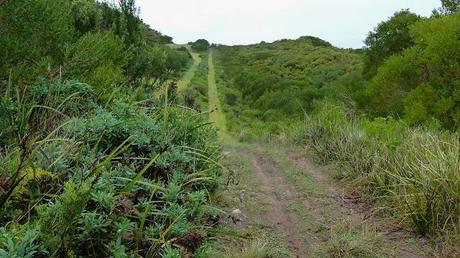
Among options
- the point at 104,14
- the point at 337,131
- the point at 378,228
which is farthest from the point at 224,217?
the point at 104,14

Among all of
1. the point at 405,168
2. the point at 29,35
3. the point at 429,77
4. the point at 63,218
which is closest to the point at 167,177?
the point at 63,218

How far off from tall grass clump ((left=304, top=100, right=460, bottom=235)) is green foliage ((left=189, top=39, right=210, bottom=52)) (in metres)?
63.8

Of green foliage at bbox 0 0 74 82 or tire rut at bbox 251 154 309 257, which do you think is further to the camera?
green foliage at bbox 0 0 74 82

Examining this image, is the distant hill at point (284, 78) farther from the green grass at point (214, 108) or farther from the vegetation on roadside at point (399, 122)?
the green grass at point (214, 108)

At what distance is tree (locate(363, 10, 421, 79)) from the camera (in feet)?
59.4

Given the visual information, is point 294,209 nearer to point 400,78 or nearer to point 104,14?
point 104,14

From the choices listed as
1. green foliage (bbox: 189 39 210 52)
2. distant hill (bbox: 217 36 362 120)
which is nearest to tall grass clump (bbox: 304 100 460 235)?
distant hill (bbox: 217 36 362 120)

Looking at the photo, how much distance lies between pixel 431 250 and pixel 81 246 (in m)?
3.16

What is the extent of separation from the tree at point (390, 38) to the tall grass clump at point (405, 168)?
10.1m

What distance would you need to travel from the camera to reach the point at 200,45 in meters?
73.6

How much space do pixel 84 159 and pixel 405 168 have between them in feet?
12.4

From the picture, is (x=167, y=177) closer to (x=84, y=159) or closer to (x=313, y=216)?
(x=84, y=159)

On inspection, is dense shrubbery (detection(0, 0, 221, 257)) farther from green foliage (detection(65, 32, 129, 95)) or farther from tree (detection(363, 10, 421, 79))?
tree (detection(363, 10, 421, 79))

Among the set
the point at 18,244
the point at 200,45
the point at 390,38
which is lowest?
the point at 18,244
